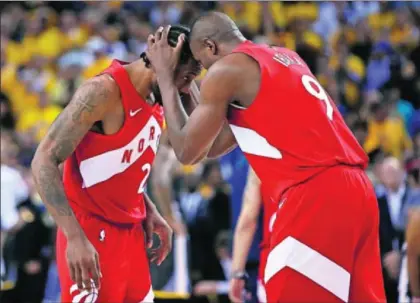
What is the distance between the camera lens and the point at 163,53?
555 cm

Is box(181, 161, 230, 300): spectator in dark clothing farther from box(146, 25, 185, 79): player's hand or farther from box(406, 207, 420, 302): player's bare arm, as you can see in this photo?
box(406, 207, 420, 302): player's bare arm

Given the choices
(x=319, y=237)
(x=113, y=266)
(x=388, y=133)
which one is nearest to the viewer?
(x=319, y=237)

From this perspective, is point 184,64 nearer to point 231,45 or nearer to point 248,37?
point 231,45

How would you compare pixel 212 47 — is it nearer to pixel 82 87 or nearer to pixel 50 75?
pixel 82 87

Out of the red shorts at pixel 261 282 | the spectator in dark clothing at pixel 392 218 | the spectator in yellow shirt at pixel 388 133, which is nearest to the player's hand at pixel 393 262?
the spectator in dark clothing at pixel 392 218

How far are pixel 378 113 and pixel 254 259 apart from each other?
267 inches

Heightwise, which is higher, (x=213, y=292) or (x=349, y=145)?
(x=349, y=145)

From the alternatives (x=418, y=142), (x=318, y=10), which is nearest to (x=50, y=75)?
(x=318, y=10)

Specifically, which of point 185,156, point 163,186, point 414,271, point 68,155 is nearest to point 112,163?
point 68,155

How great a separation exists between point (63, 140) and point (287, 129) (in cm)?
140

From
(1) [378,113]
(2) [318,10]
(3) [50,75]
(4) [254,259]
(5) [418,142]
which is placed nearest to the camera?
(4) [254,259]

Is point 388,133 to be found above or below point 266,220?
below

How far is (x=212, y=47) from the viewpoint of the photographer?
5281 millimetres

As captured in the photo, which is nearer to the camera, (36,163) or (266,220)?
(36,163)
